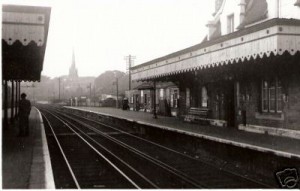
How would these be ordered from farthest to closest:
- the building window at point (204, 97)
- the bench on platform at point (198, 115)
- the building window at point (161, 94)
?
the building window at point (161, 94) → the building window at point (204, 97) → the bench on platform at point (198, 115)

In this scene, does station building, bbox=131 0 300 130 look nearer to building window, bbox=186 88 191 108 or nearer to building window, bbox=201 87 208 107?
building window, bbox=201 87 208 107

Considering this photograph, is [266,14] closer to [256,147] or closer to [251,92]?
[251,92]

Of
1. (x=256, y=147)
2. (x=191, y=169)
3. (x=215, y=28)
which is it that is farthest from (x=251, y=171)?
(x=215, y=28)

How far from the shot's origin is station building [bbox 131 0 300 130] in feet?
33.8

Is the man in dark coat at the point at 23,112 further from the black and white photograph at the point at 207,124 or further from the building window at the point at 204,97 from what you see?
the building window at the point at 204,97

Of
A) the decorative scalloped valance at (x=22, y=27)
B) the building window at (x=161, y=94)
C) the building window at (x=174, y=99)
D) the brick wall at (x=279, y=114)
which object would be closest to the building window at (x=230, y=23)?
the brick wall at (x=279, y=114)

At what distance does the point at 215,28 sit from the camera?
2128 centimetres

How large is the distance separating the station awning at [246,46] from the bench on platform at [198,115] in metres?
3.04

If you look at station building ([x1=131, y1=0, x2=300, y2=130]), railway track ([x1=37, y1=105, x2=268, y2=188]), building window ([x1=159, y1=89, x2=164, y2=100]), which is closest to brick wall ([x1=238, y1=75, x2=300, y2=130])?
station building ([x1=131, y1=0, x2=300, y2=130])

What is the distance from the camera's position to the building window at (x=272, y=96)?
1370 centimetres

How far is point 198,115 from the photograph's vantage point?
793 inches

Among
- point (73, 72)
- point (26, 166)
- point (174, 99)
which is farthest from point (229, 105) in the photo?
point (73, 72)

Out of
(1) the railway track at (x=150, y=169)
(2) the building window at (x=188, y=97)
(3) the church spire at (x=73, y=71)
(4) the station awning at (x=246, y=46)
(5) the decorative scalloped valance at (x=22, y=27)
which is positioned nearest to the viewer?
(5) the decorative scalloped valance at (x=22, y=27)

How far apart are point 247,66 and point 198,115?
5.55m
